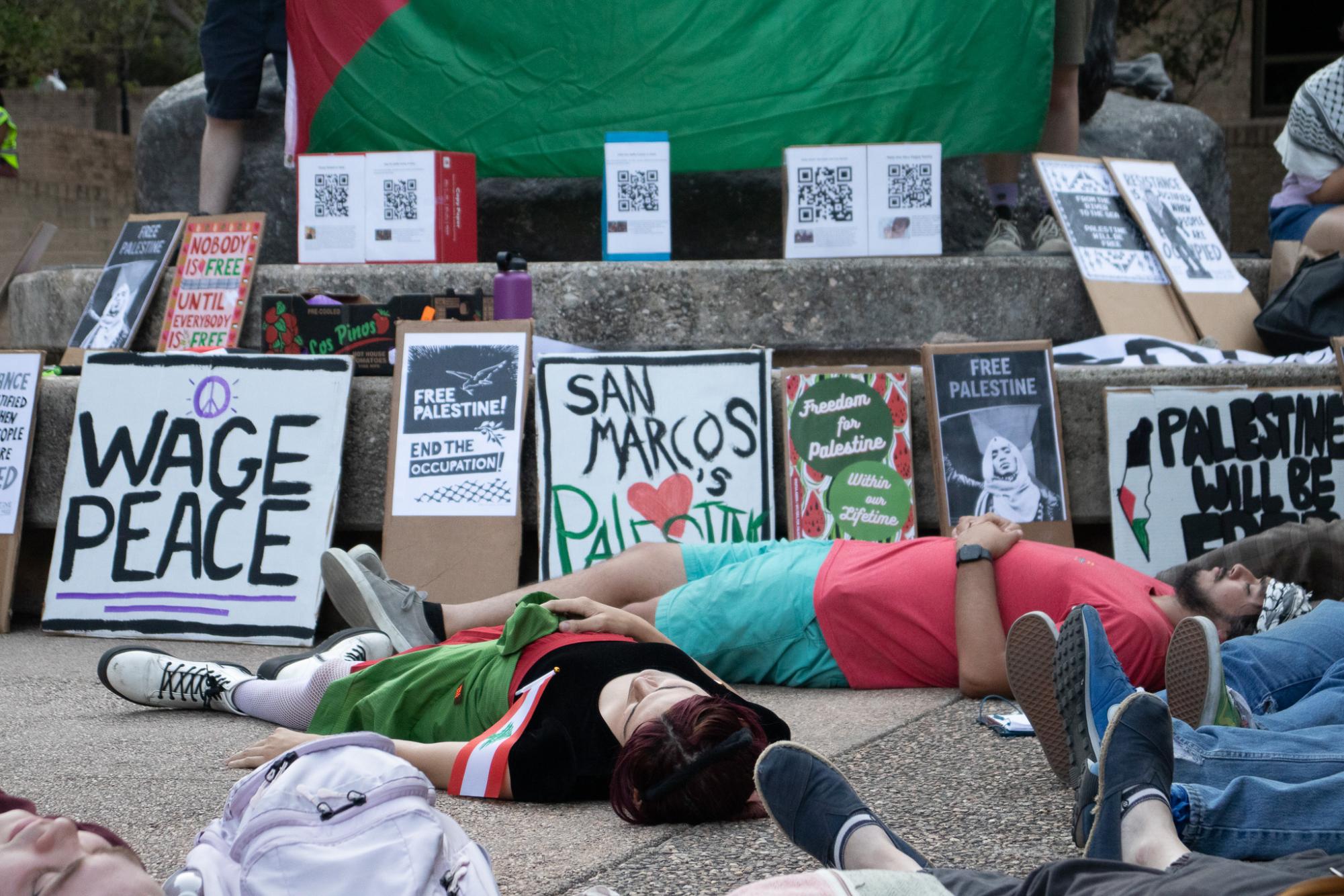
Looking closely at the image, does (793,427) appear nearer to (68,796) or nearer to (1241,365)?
(1241,365)

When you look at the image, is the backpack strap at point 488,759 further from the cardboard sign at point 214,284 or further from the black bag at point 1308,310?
the black bag at point 1308,310

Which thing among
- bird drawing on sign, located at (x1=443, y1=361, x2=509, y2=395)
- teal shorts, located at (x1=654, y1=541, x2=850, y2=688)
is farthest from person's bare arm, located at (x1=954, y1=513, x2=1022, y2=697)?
bird drawing on sign, located at (x1=443, y1=361, x2=509, y2=395)

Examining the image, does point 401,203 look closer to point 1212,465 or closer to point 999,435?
point 999,435

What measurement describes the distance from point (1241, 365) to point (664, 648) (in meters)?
2.73

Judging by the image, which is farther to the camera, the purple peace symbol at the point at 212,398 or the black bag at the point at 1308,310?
the black bag at the point at 1308,310

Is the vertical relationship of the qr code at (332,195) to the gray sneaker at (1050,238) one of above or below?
above

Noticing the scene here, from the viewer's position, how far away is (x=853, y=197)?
6.08 m

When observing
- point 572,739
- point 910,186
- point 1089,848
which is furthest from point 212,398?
point 1089,848

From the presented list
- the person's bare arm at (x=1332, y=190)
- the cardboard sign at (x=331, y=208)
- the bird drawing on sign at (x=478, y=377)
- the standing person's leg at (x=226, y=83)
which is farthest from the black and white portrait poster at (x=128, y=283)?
the person's bare arm at (x=1332, y=190)

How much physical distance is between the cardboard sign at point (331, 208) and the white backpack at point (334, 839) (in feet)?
14.6

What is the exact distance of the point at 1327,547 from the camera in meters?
4.22

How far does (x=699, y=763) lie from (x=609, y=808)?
12.9 inches

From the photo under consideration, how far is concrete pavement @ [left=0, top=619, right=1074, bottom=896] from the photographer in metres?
2.43

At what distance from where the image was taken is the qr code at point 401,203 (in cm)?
627
